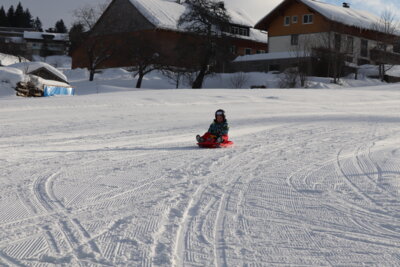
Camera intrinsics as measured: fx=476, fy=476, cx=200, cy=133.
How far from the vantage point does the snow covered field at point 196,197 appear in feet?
12.8

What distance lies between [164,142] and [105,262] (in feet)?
25.4

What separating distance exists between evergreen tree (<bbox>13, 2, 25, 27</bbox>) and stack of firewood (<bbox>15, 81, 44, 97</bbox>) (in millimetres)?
95506

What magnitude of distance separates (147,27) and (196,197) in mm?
47586

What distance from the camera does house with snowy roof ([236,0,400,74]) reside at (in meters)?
43.9

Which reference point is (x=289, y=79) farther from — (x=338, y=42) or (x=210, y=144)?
(x=210, y=144)

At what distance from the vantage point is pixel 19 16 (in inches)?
4589

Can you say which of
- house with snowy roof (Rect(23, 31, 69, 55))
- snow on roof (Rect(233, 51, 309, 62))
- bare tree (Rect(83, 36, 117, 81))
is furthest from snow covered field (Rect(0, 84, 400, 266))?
house with snowy roof (Rect(23, 31, 69, 55))

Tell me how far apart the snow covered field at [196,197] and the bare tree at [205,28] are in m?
27.2

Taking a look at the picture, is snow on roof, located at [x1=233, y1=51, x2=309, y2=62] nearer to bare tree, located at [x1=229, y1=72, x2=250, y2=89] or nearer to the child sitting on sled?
bare tree, located at [x1=229, y1=72, x2=250, y2=89]

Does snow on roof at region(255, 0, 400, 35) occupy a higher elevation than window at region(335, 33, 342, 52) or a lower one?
higher

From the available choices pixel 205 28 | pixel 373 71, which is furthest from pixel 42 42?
pixel 373 71

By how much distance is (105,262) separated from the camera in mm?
3670

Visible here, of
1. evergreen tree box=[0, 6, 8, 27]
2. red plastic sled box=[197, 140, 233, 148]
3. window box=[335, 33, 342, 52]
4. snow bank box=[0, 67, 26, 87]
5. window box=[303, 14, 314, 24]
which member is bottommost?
red plastic sled box=[197, 140, 233, 148]

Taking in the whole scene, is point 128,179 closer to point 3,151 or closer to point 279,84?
point 3,151
